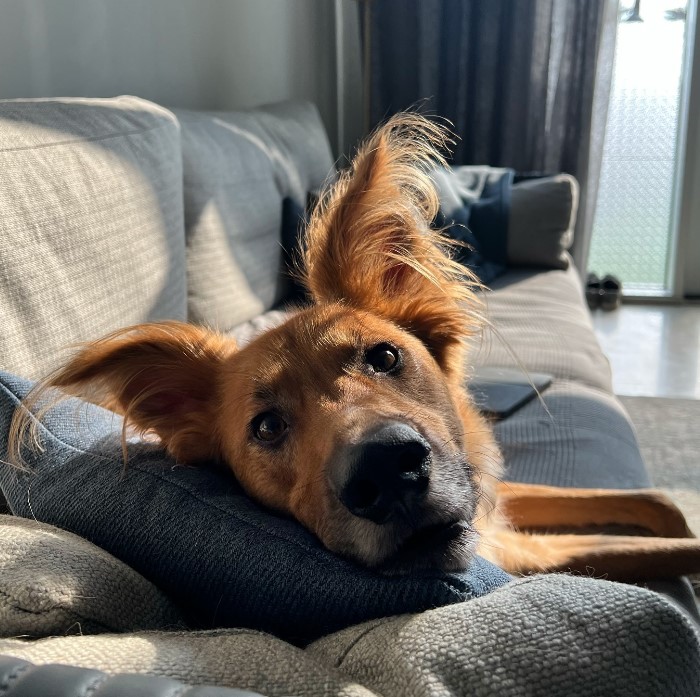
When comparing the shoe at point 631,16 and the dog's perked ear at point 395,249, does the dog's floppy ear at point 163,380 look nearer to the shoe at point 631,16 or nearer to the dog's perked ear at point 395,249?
the dog's perked ear at point 395,249

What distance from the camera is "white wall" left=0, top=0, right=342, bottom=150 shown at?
246cm

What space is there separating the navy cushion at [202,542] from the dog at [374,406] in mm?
74

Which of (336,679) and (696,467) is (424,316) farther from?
(696,467)

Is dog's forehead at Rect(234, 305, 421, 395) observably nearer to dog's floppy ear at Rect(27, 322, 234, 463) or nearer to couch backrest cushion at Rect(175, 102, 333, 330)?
dog's floppy ear at Rect(27, 322, 234, 463)

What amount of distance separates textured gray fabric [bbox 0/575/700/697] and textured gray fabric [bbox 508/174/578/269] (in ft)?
11.0

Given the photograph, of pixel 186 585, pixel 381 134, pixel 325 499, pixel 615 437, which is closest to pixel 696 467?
pixel 615 437

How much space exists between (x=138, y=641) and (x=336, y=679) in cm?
20

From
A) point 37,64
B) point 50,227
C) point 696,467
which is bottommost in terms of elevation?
point 696,467

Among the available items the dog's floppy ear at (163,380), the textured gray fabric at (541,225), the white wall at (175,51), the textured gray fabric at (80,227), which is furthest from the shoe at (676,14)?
the dog's floppy ear at (163,380)

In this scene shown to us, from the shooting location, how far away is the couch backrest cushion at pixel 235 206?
8.47 ft

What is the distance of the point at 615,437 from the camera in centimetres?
210

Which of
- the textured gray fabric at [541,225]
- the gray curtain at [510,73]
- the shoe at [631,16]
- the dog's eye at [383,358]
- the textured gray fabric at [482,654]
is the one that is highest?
the shoe at [631,16]

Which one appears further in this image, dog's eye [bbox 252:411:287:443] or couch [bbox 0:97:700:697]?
dog's eye [bbox 252:411:287:443]

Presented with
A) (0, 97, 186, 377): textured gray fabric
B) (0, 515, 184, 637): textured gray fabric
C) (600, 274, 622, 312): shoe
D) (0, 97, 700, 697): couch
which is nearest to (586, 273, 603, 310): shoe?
(600, 274, 622, 312): shoe
